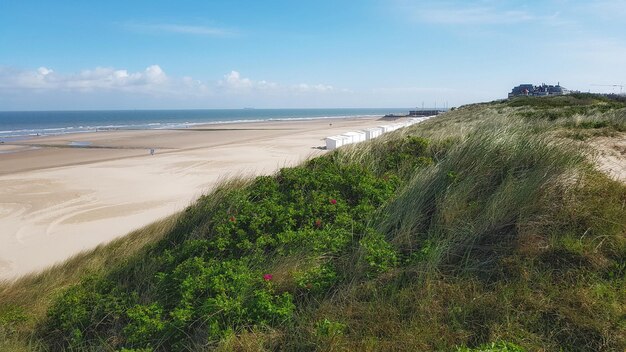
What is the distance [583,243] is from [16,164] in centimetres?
2229

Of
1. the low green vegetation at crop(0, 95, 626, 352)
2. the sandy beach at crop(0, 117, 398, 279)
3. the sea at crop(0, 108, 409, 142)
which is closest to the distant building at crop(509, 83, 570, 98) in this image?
the sea at crop(0, 108, 409, 142)

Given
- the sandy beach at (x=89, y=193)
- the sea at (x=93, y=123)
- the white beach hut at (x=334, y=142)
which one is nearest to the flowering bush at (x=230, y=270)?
the sandy beach at (x=89, y=193)

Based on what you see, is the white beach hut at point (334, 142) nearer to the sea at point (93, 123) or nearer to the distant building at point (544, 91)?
the sea at point (93, 123)

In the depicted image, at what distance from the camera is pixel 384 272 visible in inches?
155

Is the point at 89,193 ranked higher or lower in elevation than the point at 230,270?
lower

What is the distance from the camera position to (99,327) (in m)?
4.13

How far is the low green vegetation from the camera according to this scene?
3.20 meters

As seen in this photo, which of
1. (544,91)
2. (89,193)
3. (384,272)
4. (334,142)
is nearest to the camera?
(384,272)

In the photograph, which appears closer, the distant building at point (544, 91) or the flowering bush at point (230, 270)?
the flowering bush at point (230, 270)

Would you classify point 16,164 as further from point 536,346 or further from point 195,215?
point 536,346

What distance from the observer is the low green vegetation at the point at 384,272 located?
320cm

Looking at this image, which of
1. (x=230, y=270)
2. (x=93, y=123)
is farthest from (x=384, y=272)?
(x=93, y=123)

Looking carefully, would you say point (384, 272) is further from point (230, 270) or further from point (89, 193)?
point (89, 193)

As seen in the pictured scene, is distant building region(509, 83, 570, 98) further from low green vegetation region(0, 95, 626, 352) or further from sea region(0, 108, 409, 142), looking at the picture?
low green vegetation region(0, 95, 626, 352)
